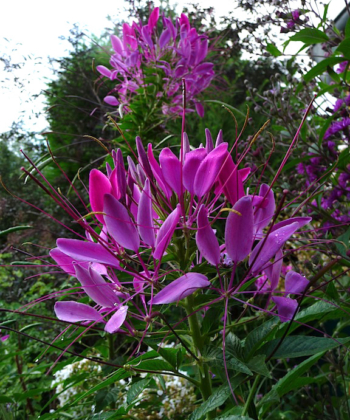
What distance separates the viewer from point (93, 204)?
462mm

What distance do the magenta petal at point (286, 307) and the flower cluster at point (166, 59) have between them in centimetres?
83

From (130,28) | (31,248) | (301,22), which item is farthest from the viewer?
(31,248)

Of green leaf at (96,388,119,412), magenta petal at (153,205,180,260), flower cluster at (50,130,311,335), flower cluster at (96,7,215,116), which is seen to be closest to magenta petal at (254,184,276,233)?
flower cluster at (50,130,311,335)

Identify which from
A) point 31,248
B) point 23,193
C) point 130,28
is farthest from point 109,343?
point 23,193

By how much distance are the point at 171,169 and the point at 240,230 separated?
0.11 m

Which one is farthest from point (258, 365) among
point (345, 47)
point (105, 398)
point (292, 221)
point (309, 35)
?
point (309, 35)

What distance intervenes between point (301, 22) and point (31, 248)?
1.97 meters

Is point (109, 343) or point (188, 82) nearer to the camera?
point (109, 343)

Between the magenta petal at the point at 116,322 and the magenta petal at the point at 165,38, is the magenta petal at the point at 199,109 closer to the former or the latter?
the magenta petal at the point at 165,38

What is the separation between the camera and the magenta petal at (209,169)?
1.35ft

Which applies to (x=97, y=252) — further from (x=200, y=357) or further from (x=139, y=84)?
(x=139, y=84)

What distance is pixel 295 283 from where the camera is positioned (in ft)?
1.42

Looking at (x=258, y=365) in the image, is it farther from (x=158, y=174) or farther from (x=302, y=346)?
(x=158, y=174)

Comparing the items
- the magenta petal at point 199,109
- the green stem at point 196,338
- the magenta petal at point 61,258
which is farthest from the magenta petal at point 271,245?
the magenta petal at point 199,109
